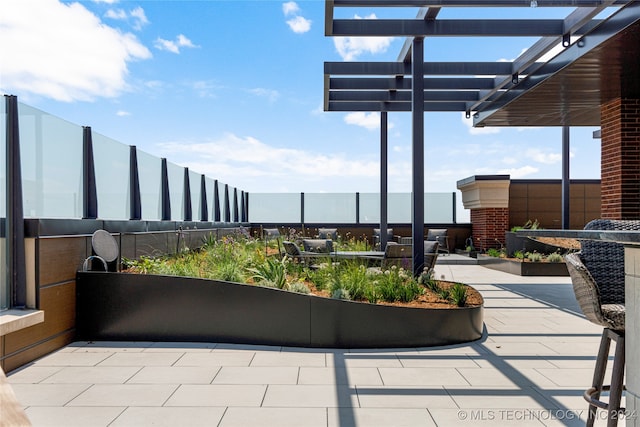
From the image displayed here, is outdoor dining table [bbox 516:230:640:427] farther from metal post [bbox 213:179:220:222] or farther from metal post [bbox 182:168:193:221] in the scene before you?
metal post [bbox 213:179:220:222]

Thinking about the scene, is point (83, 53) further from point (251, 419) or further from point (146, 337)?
point (251, 419)

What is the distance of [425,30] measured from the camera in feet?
20.2

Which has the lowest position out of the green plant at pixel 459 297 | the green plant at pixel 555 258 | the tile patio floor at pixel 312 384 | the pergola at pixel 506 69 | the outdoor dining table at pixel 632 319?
the tile patio floor at pixel 312 384

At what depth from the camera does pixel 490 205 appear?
14539 mm

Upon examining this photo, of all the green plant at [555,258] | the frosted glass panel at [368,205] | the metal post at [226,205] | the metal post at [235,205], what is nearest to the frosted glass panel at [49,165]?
the metal post at [226,205]

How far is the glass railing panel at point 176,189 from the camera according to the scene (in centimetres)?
934

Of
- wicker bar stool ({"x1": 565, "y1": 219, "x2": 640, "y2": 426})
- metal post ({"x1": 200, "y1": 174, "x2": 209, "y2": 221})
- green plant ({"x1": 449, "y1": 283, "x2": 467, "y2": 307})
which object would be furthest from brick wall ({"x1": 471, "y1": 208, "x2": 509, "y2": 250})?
wicker bar stool ({"x1": 565, "y1": 219, "x2": 640, "y2": 426})

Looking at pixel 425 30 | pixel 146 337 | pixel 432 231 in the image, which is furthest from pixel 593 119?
pixel 146 337

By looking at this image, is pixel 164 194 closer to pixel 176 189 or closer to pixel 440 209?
pixel 176 189

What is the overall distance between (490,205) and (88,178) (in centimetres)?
1227

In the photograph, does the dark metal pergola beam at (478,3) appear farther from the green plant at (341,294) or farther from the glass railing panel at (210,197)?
the glass railing panel at (210,197)

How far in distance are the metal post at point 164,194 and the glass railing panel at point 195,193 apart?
1.74 m

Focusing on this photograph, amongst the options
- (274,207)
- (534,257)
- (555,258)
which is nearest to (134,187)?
(534,257)

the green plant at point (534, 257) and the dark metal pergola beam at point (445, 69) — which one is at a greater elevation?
the dark metal pergola beam at point (445, 69)
